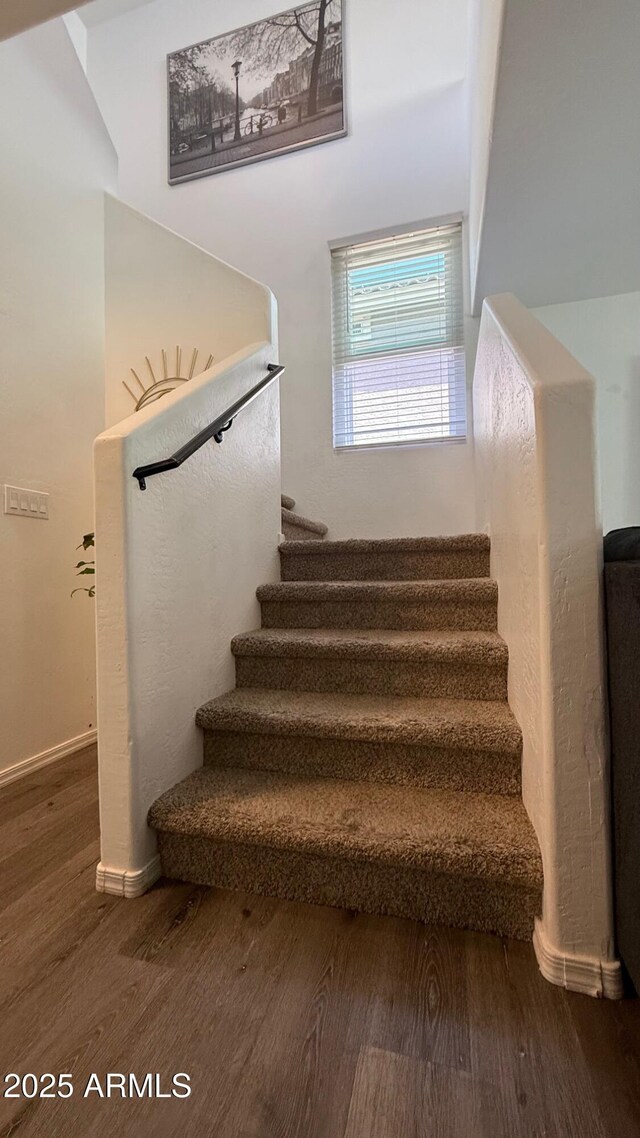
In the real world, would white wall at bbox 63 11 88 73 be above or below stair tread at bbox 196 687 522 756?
above

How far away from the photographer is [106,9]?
3.58 m

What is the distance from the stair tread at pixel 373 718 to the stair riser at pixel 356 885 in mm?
308

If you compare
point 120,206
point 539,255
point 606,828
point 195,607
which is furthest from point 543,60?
point 120,206

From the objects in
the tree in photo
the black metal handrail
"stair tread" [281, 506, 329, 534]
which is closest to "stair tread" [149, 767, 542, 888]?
the black metal handrail

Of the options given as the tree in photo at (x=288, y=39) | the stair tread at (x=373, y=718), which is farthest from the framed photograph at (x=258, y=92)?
the stair tread at (x=373, y=718)

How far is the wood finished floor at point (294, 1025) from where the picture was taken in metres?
0.71

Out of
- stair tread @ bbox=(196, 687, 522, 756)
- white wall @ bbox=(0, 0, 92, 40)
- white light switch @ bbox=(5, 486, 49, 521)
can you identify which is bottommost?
stair tread @ bbox=(196, 687, 522, 756)

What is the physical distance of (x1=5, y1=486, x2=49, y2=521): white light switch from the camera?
1923 millimetres

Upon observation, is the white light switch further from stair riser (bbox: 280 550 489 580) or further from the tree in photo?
the tree in photo

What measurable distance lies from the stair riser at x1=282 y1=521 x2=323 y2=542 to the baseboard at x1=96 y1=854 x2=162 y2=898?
1534 millimetres

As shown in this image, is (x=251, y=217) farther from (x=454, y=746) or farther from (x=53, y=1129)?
(x=53, y=1129)

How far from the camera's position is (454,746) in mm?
1260

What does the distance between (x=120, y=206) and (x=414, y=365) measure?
1.84 metres

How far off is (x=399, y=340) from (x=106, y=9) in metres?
3.49
